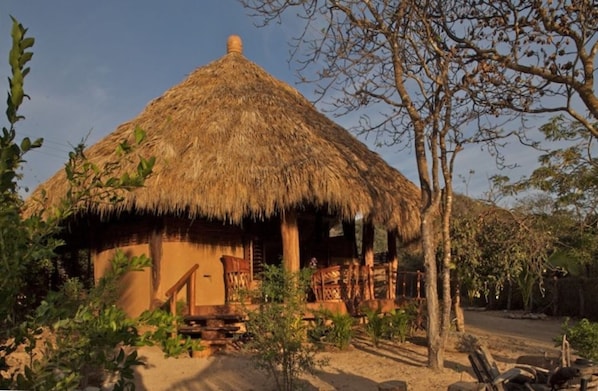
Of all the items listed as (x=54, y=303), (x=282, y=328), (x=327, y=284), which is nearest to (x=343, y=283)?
(x=327, y=284)

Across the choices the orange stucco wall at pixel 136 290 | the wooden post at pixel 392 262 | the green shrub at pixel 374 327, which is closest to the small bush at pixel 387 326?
the green shrub at pixel 374 327

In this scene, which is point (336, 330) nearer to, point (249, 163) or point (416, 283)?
point (249, 163)

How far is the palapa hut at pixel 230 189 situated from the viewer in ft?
27.6

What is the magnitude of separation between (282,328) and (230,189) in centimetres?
334

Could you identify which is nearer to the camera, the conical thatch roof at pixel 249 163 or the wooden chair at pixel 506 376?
the wooden chair at pixel 506 376

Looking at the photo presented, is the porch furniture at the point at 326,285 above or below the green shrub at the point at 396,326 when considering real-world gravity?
above

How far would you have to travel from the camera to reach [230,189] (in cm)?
841

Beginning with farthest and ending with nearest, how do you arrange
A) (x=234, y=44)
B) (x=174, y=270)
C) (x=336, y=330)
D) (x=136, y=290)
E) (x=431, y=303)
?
(x=234, y=44)
(x=136, y=290)
(x=174, y=270)
(x=336, y=330)
(x=431, y=303)

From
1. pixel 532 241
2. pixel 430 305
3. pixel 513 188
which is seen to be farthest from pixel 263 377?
pixel 513 188

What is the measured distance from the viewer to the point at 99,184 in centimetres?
143

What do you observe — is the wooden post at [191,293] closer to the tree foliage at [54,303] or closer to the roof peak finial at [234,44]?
the roof peak finial at [234,44]

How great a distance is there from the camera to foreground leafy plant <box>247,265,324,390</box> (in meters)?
5.45

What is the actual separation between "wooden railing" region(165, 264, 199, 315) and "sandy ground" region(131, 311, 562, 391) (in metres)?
0.86

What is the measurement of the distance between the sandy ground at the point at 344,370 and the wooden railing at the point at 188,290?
863 mm
